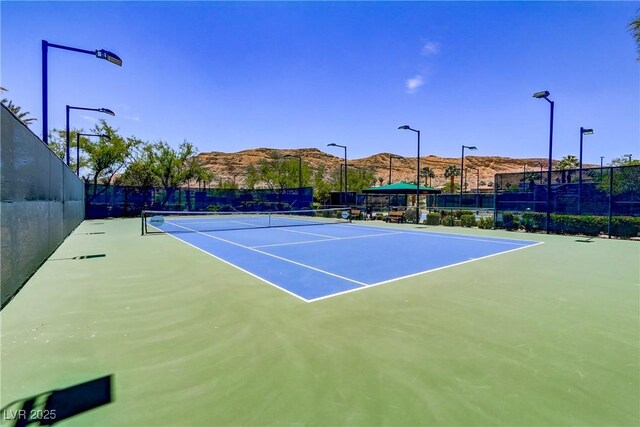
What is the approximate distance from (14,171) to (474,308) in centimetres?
696

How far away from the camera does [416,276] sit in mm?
6746

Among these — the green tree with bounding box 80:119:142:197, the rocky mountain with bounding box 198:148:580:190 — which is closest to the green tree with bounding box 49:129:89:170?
the green tree with bounding box 80:119:142:197

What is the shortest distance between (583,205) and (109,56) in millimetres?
20206

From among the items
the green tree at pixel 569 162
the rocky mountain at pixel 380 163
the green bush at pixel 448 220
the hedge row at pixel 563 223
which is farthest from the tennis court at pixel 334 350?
the rocky mountain at pixel 380 163

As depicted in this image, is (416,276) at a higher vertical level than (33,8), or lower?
lower

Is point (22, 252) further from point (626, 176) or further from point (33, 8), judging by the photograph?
point (626, 176)

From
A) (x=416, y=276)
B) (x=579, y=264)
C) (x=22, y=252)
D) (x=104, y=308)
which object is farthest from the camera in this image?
(x=579, y=264)

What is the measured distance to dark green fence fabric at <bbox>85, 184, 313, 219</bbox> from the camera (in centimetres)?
2652

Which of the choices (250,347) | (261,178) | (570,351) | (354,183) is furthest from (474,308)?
(354,183)

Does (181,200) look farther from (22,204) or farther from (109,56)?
(22,204)

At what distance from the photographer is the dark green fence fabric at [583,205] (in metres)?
13.9

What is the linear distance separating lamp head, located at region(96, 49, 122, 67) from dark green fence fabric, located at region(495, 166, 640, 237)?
18.4m

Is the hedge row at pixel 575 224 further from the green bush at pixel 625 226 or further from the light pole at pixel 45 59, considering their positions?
Answer: the light pole at pixel 45 59

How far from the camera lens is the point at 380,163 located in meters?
135
